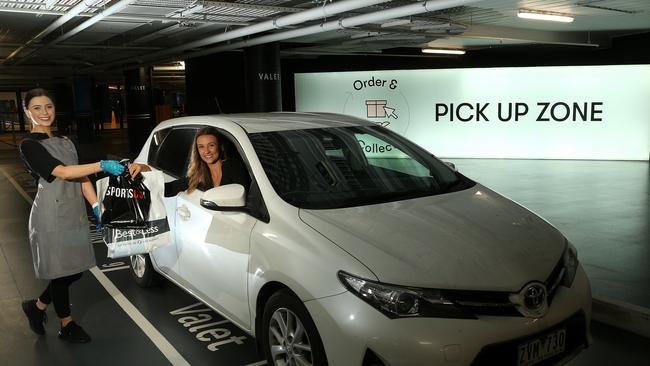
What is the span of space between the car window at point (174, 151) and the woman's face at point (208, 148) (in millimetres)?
345

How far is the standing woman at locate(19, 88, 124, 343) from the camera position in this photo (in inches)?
129

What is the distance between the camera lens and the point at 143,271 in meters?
4.67

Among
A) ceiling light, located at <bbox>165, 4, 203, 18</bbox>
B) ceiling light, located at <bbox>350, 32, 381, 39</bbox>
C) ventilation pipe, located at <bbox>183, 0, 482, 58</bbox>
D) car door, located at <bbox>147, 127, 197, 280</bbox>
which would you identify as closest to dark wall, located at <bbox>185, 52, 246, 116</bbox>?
ventilation pipe, located at <bbox>183, 0, 482, 58</bbox>

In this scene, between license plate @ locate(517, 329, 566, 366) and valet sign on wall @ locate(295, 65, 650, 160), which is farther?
valet sign on wall @ locate(295, 65, 650, 160)

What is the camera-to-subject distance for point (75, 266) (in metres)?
3.50

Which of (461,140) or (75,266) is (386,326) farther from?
(461,140)

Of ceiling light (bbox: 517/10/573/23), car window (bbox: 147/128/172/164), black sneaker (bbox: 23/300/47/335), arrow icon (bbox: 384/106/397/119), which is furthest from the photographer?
arrow icon (bbox: 384/106/397/119)

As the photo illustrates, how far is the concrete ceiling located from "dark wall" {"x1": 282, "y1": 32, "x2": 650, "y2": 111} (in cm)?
32

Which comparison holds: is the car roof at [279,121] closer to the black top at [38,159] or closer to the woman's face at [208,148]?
the woman's face at [208,148]

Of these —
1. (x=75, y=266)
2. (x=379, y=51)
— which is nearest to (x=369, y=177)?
(x=75, y=266)

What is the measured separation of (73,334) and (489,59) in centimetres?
1384

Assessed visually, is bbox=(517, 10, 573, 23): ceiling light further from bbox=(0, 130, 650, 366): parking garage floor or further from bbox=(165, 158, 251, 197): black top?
bbox=(165, 158, 251, 197): black top

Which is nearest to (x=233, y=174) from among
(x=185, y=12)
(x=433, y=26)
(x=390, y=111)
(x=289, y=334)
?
(x=289, y=334)

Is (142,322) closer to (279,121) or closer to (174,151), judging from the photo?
(174,151)
